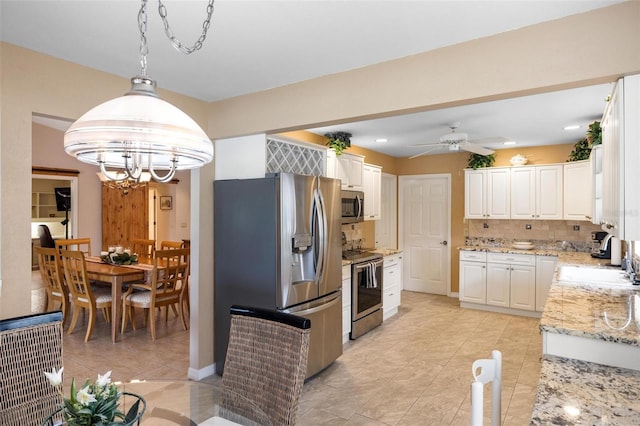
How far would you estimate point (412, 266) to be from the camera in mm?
6707

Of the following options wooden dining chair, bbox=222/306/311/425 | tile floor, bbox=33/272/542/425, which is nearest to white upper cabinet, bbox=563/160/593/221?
tile floor, bbox=33/272/542/425

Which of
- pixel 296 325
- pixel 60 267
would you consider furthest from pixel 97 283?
pixel 296 325

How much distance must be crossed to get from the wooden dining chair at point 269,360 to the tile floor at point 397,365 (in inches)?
41.6

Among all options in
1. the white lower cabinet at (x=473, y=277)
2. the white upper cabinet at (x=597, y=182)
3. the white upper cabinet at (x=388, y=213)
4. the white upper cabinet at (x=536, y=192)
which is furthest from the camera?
the white upper cabinet at (x=388, y=213)

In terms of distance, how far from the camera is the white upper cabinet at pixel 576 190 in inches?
191

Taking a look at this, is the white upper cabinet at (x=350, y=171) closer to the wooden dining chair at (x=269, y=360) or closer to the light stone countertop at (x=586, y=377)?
the light stone countertop at (x=586, y=377)

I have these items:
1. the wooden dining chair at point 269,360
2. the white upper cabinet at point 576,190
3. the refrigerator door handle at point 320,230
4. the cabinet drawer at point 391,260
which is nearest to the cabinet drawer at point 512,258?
the white upper cabinet at point 576,190

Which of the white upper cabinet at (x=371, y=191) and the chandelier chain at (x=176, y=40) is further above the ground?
the chandelier chain at (x=176, y=40)

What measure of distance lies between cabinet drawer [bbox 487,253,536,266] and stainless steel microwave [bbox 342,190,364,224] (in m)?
2.10

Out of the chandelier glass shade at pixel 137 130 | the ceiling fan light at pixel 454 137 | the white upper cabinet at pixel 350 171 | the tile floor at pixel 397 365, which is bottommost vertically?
the tile floor at pixel 397 365

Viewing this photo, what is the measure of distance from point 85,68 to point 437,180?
5.42 meters

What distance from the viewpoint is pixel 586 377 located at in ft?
4.94

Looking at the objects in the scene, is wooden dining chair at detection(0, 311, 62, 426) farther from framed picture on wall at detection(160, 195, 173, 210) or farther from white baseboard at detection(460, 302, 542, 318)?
framed picture on wall at detection(160, 195, 173, 210)

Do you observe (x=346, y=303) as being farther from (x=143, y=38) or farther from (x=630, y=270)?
(x=143, y=38)
